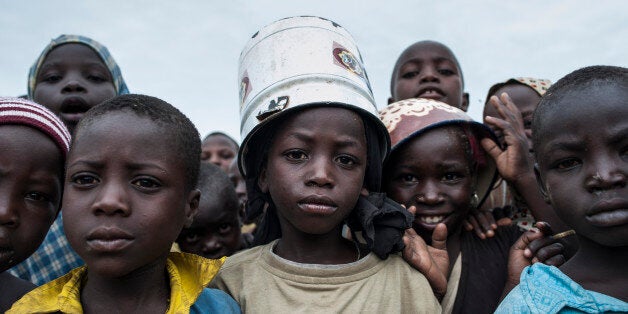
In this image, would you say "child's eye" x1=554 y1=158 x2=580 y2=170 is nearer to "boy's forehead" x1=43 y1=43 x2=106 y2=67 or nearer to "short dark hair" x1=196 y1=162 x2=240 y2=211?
"short dark hair" x1=196 y1=162 x2=240 y2=211

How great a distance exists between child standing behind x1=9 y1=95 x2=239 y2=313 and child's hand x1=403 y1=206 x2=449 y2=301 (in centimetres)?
80

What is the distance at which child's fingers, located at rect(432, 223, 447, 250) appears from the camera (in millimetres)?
2457

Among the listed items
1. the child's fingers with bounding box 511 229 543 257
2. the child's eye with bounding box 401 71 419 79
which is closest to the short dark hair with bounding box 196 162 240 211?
the child's eye with bounding box 401 71 419 79

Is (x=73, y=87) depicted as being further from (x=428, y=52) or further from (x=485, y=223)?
(x=428, y=52)

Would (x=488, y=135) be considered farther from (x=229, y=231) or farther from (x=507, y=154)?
(x=229, y=231)

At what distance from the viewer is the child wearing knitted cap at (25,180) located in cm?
194

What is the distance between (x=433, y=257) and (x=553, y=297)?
75 centimetres

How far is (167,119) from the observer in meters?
2.03

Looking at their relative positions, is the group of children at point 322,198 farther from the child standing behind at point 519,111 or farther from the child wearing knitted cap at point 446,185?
the child standing behind at point 519,111

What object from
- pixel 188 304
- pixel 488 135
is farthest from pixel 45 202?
pixel 488 135

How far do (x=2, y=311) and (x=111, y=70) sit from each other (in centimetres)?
197

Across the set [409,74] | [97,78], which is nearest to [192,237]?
[97,78]

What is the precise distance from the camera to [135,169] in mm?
1855

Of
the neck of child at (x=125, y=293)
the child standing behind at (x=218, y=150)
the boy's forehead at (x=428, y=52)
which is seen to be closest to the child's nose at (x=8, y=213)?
the neck of child at (x=125, y=293)
